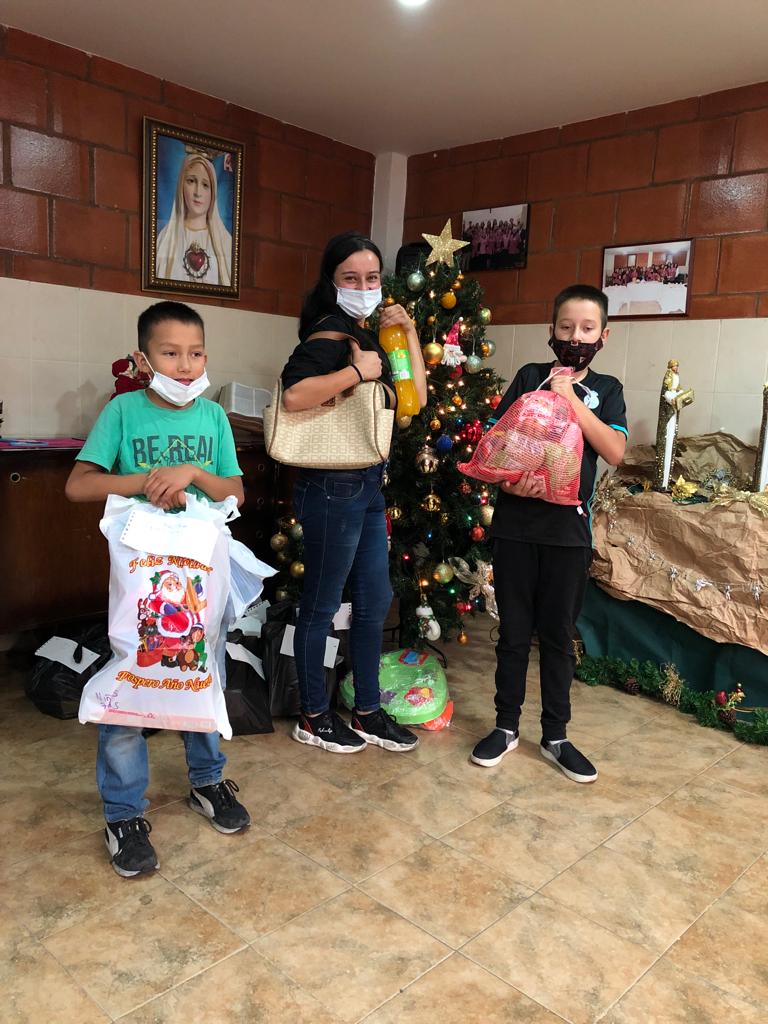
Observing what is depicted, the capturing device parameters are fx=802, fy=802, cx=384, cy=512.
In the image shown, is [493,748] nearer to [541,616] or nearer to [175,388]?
[541,616]

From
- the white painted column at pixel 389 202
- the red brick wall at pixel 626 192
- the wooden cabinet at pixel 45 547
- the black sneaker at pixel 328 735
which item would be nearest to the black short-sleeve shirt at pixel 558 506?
the black sneaker at pixel 328 735

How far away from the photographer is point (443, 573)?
283 cm

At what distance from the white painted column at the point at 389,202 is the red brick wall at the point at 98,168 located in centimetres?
47

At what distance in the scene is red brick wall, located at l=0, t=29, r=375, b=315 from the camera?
299cm

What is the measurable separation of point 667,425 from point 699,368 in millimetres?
495

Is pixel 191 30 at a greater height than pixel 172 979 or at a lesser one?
greater

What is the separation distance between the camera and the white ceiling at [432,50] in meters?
2.67

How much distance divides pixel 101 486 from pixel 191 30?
82.4 inches

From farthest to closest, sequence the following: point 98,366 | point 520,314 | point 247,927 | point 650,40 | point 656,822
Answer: point 520,314, point 98,366, point 650,40, point 656,822, point 247,927

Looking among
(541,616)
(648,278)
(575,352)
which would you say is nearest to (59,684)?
(541,616)

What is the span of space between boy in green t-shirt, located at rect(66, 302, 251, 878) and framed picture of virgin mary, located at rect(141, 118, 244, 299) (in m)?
1.85

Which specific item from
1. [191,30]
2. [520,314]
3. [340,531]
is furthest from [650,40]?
[340,531]

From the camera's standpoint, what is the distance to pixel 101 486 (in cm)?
165

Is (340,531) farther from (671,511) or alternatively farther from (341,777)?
(671,511)
